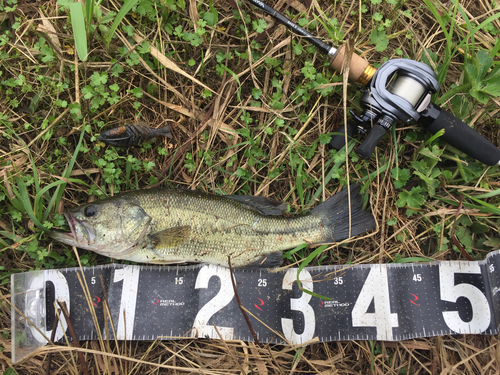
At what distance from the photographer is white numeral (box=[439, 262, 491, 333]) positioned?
10.3ft

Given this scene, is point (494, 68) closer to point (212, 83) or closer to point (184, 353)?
point (212, 83)

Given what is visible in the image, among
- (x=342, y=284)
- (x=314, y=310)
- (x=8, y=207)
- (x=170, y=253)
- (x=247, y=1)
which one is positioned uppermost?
(x=247, y=1)

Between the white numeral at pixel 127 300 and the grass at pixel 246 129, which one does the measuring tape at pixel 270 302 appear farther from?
the grass at pixel 246 129

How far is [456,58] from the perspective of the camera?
3.55m

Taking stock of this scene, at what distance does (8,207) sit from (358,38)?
4.15 m

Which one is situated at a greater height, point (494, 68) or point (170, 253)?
point (494, 68)

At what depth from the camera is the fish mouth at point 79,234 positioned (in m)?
2.96

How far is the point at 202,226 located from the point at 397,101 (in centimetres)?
222

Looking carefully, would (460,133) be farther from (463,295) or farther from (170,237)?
(170,237)

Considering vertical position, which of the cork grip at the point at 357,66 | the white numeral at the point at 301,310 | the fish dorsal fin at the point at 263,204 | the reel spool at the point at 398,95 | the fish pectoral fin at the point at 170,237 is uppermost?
the cork grip at the point at 357,66

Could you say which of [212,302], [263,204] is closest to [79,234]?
[212,302]

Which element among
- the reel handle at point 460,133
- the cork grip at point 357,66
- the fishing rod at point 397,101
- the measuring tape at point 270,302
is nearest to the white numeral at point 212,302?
the measuring tape at point 270,302

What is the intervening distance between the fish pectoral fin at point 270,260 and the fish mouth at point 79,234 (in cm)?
156

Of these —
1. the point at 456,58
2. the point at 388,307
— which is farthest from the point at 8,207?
the point at 456,58
